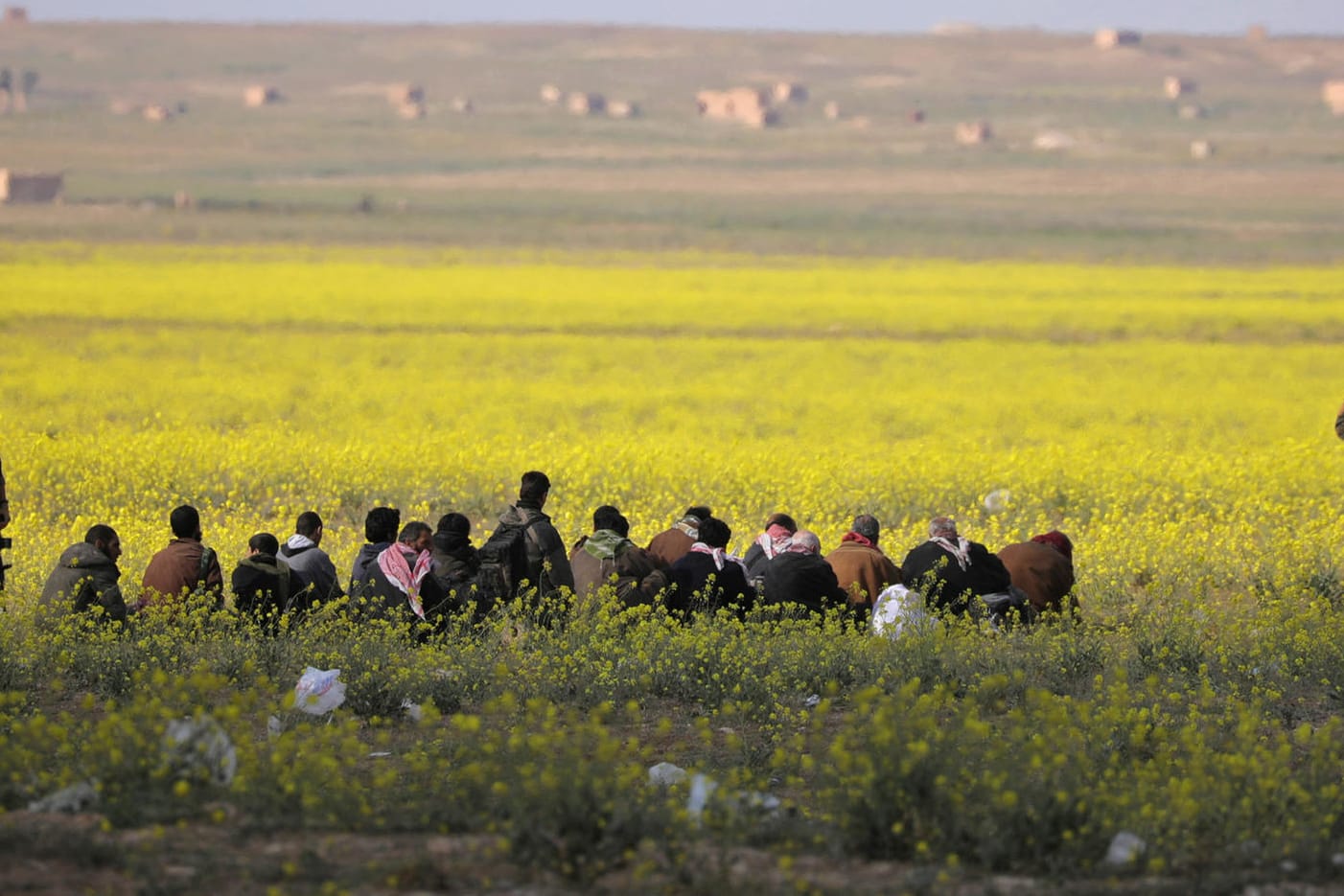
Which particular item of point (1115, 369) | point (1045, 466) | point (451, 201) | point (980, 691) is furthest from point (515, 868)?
point (451, 201)

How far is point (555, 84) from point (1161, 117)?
52.8 m

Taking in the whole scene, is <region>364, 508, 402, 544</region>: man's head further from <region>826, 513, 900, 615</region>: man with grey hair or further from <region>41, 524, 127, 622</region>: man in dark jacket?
<region>826, 513, 900, 615</region>: man with grey hair

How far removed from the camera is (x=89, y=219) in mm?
69625

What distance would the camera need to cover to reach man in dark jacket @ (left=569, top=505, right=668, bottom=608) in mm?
9586

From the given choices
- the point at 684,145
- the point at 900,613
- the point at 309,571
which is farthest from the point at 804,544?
the point at 684,145

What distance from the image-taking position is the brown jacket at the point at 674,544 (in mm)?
10203

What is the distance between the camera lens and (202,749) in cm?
602

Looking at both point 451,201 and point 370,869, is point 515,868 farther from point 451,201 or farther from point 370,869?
point 451,201

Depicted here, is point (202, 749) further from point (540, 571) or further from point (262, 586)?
point (540, 571)

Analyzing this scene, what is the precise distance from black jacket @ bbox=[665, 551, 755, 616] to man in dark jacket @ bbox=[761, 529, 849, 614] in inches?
6.3

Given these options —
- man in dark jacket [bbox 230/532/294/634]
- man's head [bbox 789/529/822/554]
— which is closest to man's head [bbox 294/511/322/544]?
man in dark jacket [bbox 230/532/294/634]

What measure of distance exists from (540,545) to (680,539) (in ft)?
2.87

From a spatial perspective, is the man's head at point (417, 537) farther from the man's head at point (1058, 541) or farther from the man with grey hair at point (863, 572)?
the man's head at point (1058, 541)

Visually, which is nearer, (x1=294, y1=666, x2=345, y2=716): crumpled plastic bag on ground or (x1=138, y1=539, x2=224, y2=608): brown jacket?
(x1=294, y1=666, x2=345, y2=716): crumpled plastic bag on ground
